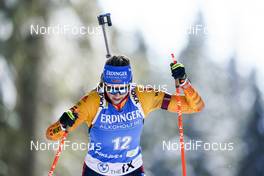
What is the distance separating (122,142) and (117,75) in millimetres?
581

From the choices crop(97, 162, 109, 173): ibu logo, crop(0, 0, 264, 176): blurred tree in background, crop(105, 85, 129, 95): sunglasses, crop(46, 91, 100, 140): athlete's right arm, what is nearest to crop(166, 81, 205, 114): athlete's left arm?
crop(105, 85, 129, 95): sunglasses

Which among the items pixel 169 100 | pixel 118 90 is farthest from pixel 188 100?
pixel 118 90

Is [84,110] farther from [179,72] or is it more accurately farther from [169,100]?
[179,72]

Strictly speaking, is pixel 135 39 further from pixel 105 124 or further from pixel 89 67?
pixel 105 124

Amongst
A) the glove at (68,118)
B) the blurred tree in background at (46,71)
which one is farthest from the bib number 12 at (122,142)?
the blurred tree in background at (46,71)

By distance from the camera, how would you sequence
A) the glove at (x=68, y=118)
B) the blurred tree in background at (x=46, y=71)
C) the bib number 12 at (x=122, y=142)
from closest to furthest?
the glove at (x=68, y=118)
the bib number 12 at (x=122, y=142)
the blurred tree in background at (x=46, y=71)

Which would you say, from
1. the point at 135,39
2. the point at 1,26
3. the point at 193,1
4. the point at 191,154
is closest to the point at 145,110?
the point at 1,26

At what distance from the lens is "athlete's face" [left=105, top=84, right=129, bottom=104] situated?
7.52 metres

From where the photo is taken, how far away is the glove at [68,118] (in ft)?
24.6

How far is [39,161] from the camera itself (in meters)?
17.8

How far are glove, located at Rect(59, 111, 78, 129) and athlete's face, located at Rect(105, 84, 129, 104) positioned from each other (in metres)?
0.34

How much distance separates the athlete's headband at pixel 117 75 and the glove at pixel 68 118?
0.40 m

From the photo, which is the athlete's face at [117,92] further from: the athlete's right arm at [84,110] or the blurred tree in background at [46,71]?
the blurred tree in background at [46,71]

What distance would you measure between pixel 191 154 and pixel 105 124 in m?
19.5
